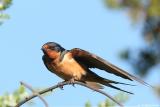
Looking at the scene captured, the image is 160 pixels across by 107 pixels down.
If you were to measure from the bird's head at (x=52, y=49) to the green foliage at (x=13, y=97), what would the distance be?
2.96ft

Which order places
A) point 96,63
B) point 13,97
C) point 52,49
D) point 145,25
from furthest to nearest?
point 145,25
point 52,49
point 96,63
point 13,97

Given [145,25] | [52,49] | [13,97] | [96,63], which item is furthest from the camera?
[145,25]

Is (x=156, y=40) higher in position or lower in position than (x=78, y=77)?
lower

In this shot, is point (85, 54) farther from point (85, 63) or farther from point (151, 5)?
point (151, 5)

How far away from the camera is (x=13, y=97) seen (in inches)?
74.4

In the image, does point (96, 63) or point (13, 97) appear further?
point (96, 63)

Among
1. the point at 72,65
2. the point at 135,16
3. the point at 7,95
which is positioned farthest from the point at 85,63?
the point at 135,16

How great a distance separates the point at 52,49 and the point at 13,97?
1033mm

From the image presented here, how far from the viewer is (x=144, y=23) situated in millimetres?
12352

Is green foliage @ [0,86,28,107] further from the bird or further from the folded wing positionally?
the bird

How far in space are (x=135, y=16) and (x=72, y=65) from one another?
365 inches

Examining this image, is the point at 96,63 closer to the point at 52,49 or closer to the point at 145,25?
the point at 52,49

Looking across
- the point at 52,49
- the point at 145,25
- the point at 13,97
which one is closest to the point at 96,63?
the point at 52,49

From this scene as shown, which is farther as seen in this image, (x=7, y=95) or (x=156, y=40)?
(x=156, y=40)
